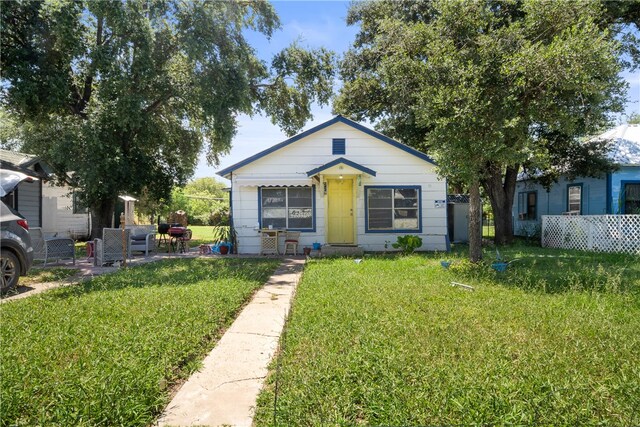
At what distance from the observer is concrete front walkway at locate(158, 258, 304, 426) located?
266 cm

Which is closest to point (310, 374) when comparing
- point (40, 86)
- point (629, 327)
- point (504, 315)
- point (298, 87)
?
point (504, 315)

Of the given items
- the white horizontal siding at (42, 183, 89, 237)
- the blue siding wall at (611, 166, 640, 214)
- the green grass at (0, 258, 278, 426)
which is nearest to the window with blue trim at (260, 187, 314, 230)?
the green grass at (0, 258, 278, 426)

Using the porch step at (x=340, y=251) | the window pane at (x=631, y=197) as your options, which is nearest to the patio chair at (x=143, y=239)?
the porch step at (x=340, y=251)

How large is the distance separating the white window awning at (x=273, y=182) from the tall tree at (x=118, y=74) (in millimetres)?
1485

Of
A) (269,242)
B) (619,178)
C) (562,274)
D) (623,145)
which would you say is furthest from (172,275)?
(623,145)

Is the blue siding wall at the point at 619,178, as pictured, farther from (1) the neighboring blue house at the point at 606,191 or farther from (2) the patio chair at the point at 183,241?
(2) the patio chair at the point at 183,241

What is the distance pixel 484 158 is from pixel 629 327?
172 inches

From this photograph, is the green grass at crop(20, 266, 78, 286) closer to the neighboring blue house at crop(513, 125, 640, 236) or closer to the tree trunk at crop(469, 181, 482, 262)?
the tree trunk at crop(469, 181, 482, 262)

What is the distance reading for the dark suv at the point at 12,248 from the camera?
20.8 ft

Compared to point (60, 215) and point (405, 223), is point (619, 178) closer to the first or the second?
point (405, 223)

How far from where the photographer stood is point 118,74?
1223 cm

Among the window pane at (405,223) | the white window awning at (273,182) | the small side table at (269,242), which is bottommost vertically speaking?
the small side table at (269,242)

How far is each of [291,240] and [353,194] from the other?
2553mm

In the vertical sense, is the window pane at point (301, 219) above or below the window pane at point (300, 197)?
below
